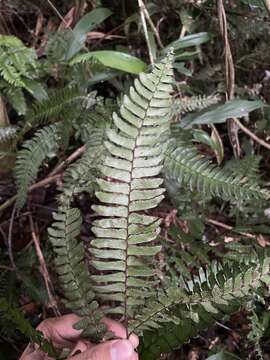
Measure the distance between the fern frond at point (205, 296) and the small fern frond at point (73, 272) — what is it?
4.8 inches

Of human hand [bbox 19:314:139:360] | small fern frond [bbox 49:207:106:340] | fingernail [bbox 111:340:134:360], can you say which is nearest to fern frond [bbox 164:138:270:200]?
small fern frond [bbox 49:207:106:340]

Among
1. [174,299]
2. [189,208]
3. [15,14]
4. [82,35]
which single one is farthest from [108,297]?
[15,14]

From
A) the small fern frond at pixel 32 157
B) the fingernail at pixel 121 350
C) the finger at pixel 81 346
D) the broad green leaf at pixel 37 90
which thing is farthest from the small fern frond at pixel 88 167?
the fingernail at pixel 121 350

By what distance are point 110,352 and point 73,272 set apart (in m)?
0.32

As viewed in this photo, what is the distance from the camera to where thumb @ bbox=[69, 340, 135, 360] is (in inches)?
42.0

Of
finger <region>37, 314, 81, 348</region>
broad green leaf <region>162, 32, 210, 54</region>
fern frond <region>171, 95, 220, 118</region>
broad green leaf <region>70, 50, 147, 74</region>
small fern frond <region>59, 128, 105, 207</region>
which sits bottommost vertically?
finger <region>37, 314, 81, 348</region>

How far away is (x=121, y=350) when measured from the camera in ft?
3.60

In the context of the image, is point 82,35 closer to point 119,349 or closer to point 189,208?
point 189,208

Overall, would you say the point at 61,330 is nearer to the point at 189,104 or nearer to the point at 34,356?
the point at 34,356

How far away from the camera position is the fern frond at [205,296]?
1.17 metres

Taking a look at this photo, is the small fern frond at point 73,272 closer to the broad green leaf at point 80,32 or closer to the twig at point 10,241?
the twig at point 10,241

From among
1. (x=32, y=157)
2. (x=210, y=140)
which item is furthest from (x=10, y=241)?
(x=210, y=140)

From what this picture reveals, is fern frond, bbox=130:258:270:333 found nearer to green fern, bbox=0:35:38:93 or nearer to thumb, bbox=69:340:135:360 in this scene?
thumb, bbox=69:340:135:360

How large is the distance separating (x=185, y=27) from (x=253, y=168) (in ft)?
2.22
